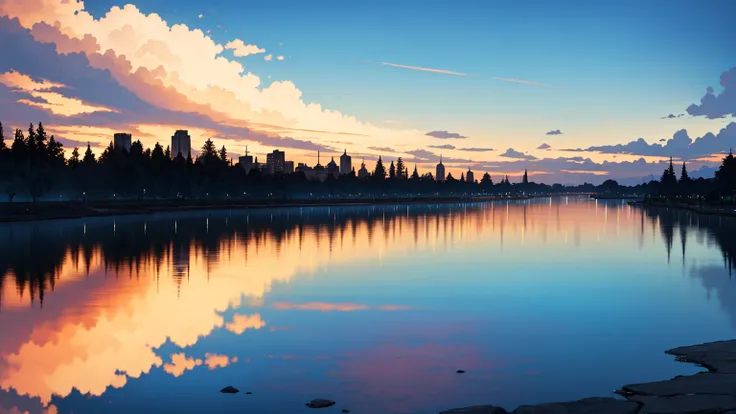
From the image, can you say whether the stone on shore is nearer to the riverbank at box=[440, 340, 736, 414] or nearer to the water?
the riverbank at box=[440, 340, 736, 414]

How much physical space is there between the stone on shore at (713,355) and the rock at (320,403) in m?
8.51

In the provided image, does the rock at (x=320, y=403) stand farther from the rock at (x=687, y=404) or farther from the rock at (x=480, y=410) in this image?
the rock at (x=687, y=404)

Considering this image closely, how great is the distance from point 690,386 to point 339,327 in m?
10.1

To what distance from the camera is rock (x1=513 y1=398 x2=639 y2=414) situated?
1202cm

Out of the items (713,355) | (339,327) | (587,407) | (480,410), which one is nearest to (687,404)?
(587,407)

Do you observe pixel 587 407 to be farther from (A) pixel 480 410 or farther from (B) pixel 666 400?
(A) pixel 480 410

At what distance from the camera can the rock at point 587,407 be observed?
1202cm

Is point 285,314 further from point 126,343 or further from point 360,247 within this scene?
point 360,247

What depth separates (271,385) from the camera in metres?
14.1

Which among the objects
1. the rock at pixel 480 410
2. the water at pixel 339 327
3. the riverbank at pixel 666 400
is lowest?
the water at pixel 339 327

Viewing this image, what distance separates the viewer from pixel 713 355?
16.1m

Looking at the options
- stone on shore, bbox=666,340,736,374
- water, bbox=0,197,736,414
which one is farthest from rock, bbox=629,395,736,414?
stone on shore, bbox=666,340,736,374

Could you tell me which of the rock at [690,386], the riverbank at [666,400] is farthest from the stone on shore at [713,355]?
the rock at [690,386]

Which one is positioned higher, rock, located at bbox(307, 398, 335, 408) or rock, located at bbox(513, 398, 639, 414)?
rock, located at bbox(513, 398, 639, 414)
